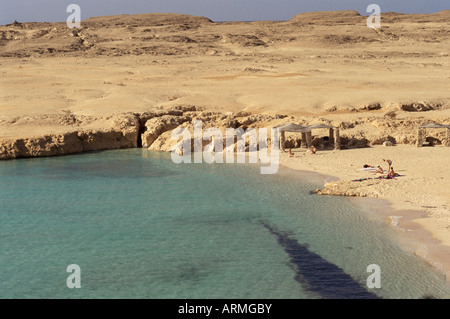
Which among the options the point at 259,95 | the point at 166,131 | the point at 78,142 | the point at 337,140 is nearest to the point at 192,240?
the point at 337,140

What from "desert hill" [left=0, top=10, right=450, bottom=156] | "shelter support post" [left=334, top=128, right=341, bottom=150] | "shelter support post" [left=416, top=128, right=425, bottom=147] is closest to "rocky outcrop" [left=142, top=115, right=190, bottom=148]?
"desert hill" [left=0, top=10, right=450, bottom=156]

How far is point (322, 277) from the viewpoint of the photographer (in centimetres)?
1313

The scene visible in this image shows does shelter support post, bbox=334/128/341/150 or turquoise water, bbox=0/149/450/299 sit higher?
shelter support post, bbox=334/128/341/150

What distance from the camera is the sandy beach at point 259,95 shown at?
22.4 metres

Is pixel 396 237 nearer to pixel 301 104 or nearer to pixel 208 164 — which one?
pixel 208 164

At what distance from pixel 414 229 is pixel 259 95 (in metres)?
20.2

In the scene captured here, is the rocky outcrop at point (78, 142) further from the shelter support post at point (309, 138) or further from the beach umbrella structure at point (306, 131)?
the shelter support post at point (309, 138)

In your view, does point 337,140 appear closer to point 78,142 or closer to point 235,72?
point 78,142

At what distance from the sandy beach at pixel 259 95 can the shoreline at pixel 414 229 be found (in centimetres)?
6

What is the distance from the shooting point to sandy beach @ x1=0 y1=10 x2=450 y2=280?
73.4ft

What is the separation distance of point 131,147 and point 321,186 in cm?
1178

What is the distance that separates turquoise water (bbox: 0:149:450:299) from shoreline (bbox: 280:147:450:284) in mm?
279

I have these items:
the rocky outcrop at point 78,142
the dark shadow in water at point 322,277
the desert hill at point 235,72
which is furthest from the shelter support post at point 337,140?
the dark shadow in water at point 322,277

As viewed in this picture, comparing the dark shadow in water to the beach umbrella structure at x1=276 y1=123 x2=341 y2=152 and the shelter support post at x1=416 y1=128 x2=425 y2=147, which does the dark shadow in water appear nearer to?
the beach umbrella structure at x1=276 y1=123 x2=341 y2=152
